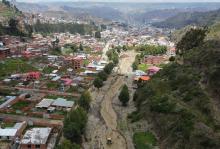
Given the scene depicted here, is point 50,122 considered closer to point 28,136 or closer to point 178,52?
point 28,136

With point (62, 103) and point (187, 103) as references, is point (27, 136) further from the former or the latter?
point (187, 103)

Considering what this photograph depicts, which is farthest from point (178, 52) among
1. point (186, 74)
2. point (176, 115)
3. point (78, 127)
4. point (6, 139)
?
point (6, 139)

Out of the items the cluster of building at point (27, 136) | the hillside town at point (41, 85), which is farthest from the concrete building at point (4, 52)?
the cluster of building at point (27, 136)

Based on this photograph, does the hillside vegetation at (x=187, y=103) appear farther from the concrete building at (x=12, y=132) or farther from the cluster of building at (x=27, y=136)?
the concrete building at (x=12, y=132)

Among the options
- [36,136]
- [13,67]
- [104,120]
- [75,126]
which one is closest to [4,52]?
[13,67]

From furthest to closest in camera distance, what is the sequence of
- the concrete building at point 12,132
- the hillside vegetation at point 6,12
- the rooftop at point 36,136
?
1. the hillside vegetation at point 6,12
2. the concrete building at point 12,132
3. the rooftop at point 36,136

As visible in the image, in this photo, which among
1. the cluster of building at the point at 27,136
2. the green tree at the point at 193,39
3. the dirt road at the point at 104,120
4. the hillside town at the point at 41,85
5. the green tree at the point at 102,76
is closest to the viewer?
the cluster of building at the point at 27,136
